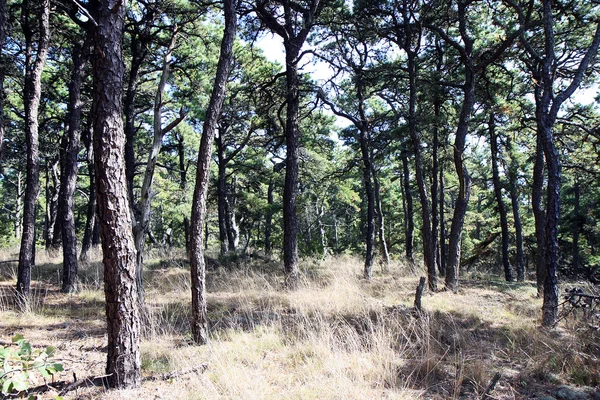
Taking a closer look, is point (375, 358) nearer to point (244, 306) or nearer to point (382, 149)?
point (244, 306)

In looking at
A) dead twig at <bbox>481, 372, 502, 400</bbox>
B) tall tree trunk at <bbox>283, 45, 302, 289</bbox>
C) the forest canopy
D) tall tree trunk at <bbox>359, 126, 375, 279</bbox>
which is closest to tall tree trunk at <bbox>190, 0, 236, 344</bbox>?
the forest canopy

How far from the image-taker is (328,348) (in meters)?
4.32

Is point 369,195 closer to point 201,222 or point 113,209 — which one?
point 201,222

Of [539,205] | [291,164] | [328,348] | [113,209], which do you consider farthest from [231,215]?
[113,209]

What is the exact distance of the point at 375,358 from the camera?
4.17 meters

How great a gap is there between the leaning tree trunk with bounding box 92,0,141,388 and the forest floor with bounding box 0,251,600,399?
13.7 inches

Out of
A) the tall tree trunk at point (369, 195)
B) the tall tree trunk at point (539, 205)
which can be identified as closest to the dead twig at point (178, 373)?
the tall tree trunk at point (539, 205)

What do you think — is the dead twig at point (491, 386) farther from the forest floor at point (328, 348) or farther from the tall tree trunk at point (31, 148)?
the tall tree trunk at point (31, 148)

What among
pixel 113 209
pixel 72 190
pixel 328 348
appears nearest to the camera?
pixel 113 209

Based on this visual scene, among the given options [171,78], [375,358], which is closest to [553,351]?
[375,358]

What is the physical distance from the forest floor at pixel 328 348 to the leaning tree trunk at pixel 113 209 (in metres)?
0.35

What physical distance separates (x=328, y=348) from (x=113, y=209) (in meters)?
2.91

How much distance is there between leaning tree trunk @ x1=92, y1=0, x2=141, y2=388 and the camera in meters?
3.44

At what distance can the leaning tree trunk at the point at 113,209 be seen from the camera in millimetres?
3441
